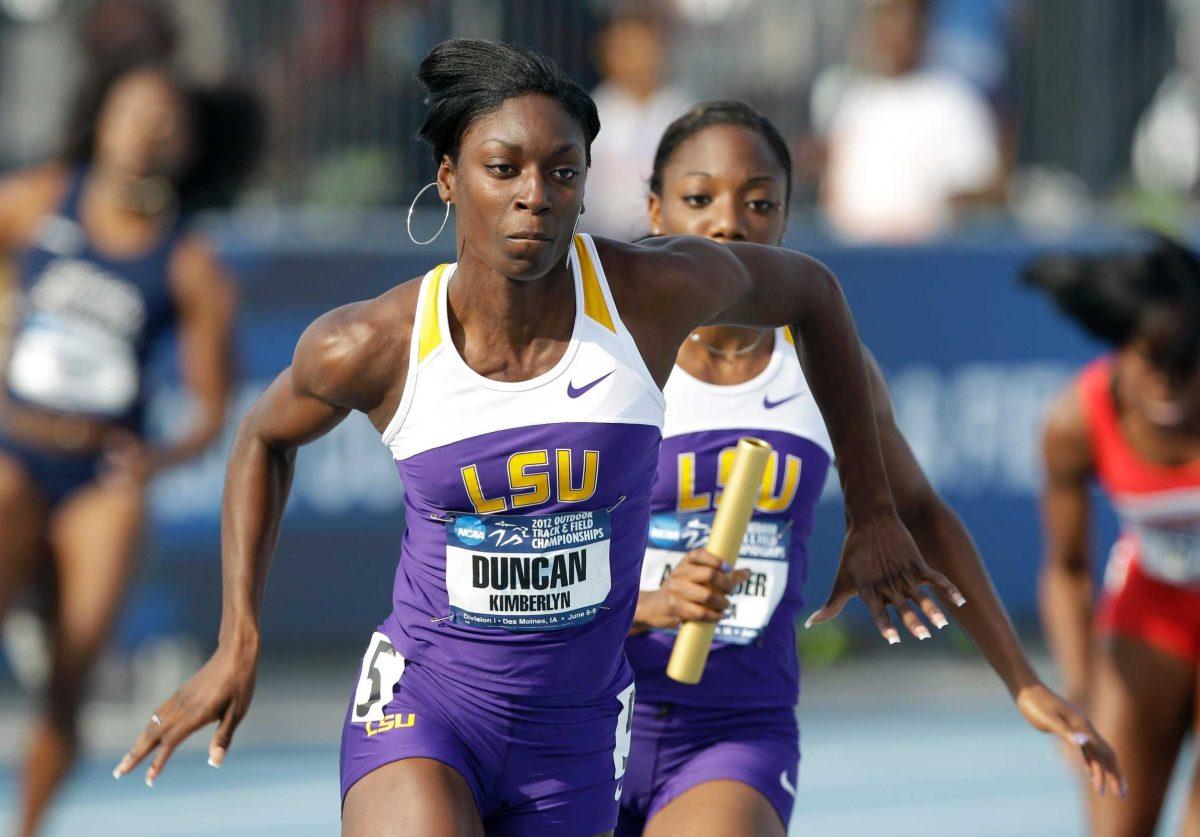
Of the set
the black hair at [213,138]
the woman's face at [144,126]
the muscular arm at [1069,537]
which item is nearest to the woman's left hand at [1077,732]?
the muscular arm at [1069,537]

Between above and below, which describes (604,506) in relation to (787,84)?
below

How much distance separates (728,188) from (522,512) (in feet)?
4.01

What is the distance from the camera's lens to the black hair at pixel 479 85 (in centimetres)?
370

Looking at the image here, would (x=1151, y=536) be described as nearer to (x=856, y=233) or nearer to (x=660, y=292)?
(x=660, y=292)

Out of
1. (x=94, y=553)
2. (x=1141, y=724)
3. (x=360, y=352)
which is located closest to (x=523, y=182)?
(x=360, y=352)

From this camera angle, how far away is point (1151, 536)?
20.4 ft

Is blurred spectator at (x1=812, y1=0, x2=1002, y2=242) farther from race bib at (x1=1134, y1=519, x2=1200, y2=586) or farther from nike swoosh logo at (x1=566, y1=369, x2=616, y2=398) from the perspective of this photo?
nike swoosh logo at (x1=566, y1=369, x2=616, y2=398)

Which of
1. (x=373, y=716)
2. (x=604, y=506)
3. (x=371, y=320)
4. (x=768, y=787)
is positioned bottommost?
(x=768, y=787)

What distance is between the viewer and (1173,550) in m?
6.19

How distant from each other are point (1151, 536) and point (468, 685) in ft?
10.2

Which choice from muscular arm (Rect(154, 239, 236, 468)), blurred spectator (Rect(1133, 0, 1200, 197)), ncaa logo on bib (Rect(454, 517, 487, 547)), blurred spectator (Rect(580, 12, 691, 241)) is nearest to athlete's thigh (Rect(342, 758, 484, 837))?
ncaa logo on bib (Rect(454, 517, 487, 547))

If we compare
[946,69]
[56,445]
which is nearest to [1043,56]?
[946,69]

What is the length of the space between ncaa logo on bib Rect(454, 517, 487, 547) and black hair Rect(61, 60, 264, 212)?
4669mm

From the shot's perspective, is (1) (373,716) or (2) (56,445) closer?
(1) (373,716)
